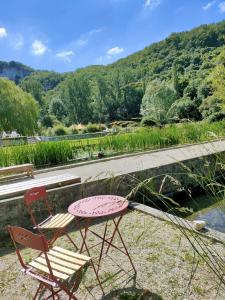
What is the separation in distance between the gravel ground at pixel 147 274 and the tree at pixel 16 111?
107 ft

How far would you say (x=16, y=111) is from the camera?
36.0m

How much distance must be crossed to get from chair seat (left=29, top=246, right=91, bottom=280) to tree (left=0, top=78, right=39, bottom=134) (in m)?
33.6

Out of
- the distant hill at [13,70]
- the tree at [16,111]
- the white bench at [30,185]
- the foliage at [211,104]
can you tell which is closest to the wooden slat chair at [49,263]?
the white bench at [30,185]

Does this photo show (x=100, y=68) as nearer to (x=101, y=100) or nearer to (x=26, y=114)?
(x=101, y=100)

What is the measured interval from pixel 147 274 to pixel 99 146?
26.8ft

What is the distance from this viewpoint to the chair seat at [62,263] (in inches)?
97.7

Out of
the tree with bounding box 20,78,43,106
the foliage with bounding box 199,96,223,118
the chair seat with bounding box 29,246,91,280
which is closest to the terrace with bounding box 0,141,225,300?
the chair seat with bounding box 29,246,91,280

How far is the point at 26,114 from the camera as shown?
36.3 m

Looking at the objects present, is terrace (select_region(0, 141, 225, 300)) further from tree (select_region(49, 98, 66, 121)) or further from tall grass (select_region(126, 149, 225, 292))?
tree (select_region(49, 98, 66, 121))

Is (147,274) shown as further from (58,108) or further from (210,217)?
(58,108)

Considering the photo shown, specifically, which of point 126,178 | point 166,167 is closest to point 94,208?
point 126,178

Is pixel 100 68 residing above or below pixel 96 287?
above

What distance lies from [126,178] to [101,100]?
7534 centimetres

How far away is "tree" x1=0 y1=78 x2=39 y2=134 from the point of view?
117 feet
